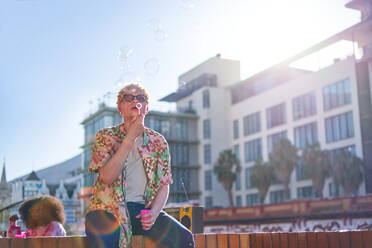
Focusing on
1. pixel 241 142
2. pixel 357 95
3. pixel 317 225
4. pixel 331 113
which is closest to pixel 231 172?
pixel 241 142

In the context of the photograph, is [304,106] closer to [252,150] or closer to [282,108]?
[282,108]

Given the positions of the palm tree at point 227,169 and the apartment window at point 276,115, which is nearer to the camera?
the apartment window at point 276,115

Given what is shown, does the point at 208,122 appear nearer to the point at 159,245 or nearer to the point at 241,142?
the point at 241,142

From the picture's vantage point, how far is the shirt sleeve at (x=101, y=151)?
2.94 metres

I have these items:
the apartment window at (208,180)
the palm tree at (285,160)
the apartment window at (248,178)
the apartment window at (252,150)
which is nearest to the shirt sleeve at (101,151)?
the palm tree at (285,160)

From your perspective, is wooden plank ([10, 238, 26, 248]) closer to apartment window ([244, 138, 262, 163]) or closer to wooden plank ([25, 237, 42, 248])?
wooden plank ([25, 237, 42, 248])

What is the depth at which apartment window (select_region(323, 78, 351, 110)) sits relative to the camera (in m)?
45.6

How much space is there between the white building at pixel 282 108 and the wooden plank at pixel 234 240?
39732 mm

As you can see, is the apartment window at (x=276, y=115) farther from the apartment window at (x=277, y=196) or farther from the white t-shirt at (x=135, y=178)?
the white t-shirt at (x=135, y=178)

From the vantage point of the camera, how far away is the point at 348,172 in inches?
1654

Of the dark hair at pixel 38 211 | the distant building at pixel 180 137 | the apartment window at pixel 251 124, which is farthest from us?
the distant building at pixel 180 137

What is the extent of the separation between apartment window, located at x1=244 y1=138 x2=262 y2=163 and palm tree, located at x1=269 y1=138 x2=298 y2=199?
22.2 ft

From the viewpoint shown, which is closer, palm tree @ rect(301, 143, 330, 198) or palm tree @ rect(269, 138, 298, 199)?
palm tree @ rect(301, 143, 330, 198)

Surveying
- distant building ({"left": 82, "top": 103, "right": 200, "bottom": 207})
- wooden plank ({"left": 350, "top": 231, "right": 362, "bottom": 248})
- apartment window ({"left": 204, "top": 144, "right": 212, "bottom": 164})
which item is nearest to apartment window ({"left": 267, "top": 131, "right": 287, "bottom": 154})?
apartment window ({"left": 204, "top": 144, "right": 212, "bottom": 164})
